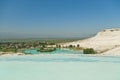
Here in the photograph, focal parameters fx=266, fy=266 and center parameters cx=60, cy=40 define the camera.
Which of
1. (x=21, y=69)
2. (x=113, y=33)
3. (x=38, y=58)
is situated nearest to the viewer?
(x=21, y=69)

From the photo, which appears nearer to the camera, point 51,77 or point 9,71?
point 51,77

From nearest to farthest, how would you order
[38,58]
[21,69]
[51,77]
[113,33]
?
[51,77] < [21,69] < [38,58] < [113,33]

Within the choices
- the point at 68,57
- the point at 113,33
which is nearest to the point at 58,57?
the point at 68,57

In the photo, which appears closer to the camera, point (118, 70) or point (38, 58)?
point (118, 70)

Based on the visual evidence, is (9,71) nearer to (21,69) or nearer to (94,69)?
(21,69)

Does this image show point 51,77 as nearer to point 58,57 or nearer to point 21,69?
point 21,69

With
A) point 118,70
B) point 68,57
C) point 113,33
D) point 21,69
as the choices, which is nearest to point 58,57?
point 68,57
